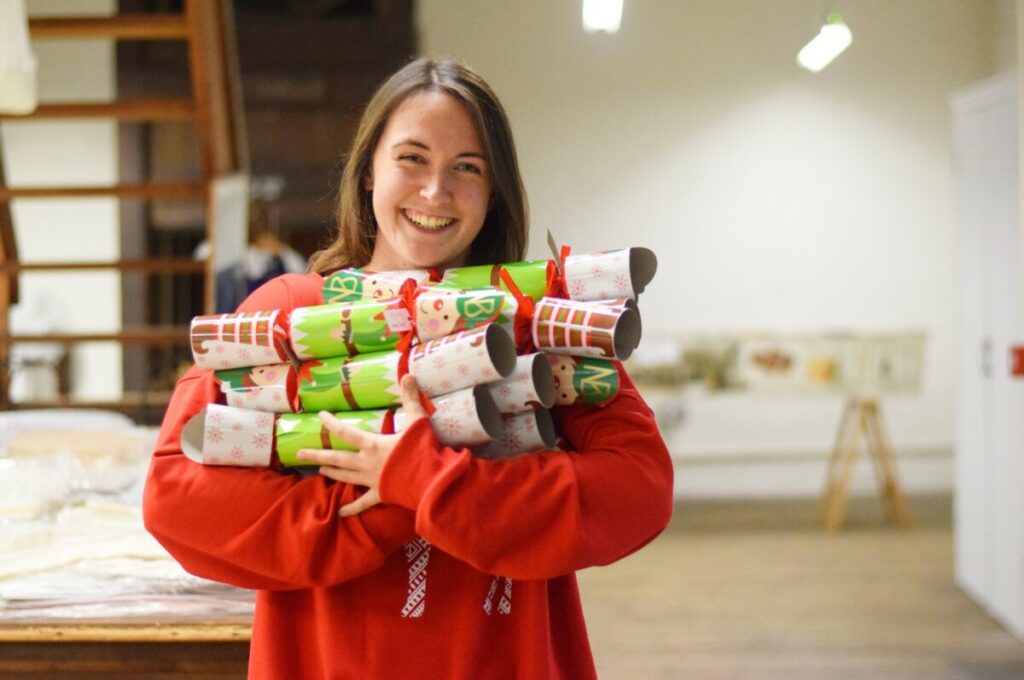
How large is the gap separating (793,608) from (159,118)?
2996 millimetres

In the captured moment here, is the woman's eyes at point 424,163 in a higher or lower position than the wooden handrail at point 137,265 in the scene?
lower

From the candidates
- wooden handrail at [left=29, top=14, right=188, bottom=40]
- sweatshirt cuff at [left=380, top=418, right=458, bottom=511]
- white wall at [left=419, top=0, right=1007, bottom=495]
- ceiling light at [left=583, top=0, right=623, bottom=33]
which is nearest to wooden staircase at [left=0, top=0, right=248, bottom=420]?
wooden handrail at [left=29, top=14, right=188, bottom=40]

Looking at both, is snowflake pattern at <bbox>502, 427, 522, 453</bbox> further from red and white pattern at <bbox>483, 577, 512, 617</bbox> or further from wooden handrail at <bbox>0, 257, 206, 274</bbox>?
wooden handrail at <bbox>0, 257, 206, 274</bbox>

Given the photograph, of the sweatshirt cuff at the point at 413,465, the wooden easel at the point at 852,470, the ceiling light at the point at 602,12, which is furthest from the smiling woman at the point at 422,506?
the wooden easel at the point at 852,470

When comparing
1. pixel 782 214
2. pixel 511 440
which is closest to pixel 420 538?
pixel 511 440

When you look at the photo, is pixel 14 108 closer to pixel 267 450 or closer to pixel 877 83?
pixel 267 450

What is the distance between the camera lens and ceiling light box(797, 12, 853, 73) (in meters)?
3.44

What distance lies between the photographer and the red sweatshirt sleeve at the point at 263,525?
1.09 meters

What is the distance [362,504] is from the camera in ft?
3.57


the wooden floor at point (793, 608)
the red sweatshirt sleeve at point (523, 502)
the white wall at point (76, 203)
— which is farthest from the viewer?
the white wall at point (76, 203)

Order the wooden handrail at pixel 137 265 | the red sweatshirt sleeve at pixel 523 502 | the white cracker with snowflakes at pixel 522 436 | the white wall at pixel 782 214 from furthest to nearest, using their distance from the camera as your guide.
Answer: the white wall at pixel 782 214 → the wooden handrail at pixel 137 265 → the white cracker with snowflakes at pixel 522 436 → the red sweatshirt sleeve at pixel 523 502

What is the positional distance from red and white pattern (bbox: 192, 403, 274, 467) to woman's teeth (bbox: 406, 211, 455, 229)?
0.27 metres

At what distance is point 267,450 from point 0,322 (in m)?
2.60

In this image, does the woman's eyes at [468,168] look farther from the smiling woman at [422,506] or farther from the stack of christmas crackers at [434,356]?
the stack of christmas crackers at [434,356]
